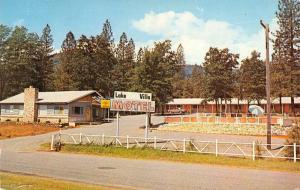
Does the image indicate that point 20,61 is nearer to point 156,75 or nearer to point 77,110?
point 77,110

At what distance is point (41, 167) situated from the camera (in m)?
19.6

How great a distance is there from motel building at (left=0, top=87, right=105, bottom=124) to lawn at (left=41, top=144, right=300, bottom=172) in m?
29.0

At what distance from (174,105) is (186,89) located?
14.2m

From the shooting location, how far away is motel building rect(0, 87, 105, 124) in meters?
60.1

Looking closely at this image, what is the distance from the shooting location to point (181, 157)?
25.0m

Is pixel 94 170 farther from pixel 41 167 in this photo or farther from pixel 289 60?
pixel 289 60

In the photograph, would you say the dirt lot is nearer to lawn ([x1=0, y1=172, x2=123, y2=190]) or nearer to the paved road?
the paved road

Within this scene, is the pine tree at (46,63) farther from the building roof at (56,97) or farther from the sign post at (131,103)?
the sign post at (131,103)

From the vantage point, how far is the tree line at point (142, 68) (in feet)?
190

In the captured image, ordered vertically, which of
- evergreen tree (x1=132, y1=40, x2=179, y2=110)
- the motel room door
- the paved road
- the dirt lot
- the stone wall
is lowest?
the paved road

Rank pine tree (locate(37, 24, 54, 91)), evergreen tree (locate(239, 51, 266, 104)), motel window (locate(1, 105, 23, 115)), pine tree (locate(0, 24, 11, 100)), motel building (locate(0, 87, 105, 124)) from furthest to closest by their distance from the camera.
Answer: pine tree (locate(37, 24, 54, 91)) < pine tree (locate(0, 24, 11, 100)) < evergreen tree (locate(239, 51, 266, 104)) < motel window (locate(1, 105, 23, 115)) < motel building (locate(0, 87, 105, 124))

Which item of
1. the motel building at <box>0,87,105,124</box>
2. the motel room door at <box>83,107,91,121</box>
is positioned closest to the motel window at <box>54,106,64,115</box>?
the motel building at <box>0,87,105,124</box>

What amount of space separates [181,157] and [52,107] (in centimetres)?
4003

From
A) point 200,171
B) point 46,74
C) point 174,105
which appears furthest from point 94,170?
point 174,105
